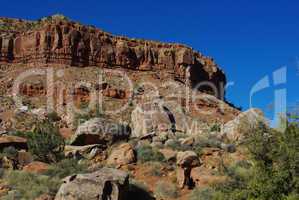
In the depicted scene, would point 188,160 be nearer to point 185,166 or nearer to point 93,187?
point 185,166

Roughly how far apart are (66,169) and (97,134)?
4.66 m

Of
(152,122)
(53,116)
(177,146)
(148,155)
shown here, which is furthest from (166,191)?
(53,116)

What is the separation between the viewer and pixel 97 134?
69.4 ft

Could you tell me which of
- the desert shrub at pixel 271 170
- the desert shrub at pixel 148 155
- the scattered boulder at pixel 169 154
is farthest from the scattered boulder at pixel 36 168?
the desert shrub at pixel 271 170

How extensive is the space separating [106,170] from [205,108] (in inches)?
1535

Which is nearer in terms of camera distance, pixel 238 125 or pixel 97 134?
pixel 97 134

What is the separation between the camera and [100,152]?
1980cm

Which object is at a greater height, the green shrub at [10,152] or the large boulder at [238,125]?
the large boulder at [238,125]

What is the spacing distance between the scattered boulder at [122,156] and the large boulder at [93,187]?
4.18 m

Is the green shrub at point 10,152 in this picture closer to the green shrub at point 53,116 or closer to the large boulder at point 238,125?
the large boulder at point 238,125

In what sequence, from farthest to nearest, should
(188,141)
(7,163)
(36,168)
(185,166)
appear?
(188,141) → (7,163) → (36,168) → (185,166)

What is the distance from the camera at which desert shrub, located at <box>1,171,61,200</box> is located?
13.8 metres

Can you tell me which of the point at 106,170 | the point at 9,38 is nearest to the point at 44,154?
the point at 106,170

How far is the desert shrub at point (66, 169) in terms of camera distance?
16078mm
